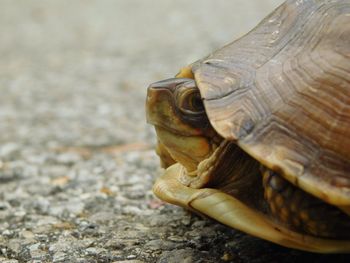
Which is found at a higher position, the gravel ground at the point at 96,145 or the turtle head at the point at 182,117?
the turtle head at the point at 182,117

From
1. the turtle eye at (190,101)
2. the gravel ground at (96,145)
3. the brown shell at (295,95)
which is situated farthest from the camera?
the gravel ground at (96,145)

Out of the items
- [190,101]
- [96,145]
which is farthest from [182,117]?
[96,145]

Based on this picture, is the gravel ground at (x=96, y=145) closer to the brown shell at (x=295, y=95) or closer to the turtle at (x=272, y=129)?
the turtle at (x=272, y=129)

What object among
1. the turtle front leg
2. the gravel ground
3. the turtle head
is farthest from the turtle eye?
the gravel ground

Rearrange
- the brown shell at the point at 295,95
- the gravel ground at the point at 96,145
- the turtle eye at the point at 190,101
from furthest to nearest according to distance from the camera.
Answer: the gravel ground at the point at 96,145
the turtle eye at the point at 190,101
the brown shell at the point at 295,95

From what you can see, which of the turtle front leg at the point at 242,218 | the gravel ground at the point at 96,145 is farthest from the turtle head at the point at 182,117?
the gravel ground at the point at 96,145

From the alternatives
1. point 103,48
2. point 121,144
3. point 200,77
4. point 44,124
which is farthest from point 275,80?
point 103,48

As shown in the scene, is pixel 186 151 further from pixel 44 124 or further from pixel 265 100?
pixel 44 124

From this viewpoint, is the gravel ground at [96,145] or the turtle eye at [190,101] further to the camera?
the gravel ground at [96,145]

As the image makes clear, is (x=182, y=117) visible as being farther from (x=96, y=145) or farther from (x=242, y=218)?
(x=96, y=145)

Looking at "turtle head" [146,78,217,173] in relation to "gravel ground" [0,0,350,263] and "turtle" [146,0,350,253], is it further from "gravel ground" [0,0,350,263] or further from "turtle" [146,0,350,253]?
"gravel ground" [0,0,350,263]
